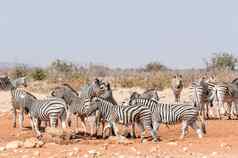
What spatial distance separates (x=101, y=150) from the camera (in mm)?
10891

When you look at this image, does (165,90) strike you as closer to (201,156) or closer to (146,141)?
(146,141)

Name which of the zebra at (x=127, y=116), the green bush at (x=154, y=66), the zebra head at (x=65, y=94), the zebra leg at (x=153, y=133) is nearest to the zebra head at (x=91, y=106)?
the zebra at (x=127, y=116)

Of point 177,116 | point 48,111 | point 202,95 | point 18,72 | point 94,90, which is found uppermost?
point 18,72

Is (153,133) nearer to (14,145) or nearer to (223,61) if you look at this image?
(14,145)

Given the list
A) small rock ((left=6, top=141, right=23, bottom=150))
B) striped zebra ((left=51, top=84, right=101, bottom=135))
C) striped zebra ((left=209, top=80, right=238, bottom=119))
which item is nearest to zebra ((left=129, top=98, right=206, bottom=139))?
striped zebra ((left=51, top=84, right=101, bottom=135))

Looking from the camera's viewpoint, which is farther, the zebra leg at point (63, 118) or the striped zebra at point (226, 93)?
the striped zebra at point (226, 93)

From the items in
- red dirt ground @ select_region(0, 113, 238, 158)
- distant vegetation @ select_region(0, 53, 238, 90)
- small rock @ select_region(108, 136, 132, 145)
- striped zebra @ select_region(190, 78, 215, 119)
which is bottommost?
red dirt ground @ select_region(0, 113, 238, 158)

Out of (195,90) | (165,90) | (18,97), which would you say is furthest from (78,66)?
(18,97)

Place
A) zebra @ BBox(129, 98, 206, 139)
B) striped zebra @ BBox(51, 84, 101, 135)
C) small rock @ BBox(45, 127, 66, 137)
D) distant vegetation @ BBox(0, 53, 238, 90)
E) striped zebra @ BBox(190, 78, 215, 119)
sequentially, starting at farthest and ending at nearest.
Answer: distant vegetation @ BBox(0, 53, 238, 90) < striped zebra @ BBox(190, 78, 215, 119) < striped zebra @ BBox(51, 84, 101, 135) < zebra @ BBox(129, 98, 206, 139) < small rock @ BBox(45, 127, 66, 137)

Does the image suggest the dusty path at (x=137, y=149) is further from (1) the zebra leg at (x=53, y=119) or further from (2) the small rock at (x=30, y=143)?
(1) the zebra leg at (x=53, y=119)

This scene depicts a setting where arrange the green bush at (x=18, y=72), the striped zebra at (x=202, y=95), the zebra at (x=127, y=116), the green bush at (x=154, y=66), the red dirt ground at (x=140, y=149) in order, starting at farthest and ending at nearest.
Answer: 1. the green bush at (x=154, y=66)
2. the green bush at (x=18, y=72)
3. the striped zebra at (x=202, y=95)
4. the zebra at (x=127, y=116)
5. the red dirt ground at (x=140, y=149)

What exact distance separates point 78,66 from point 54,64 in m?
2.15

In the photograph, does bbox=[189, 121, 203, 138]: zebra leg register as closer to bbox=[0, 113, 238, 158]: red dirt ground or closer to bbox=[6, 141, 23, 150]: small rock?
bbox=[0, 113, 238, 158]: red dirt ground

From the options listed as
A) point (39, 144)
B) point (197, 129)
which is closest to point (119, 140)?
point (39, 144)
